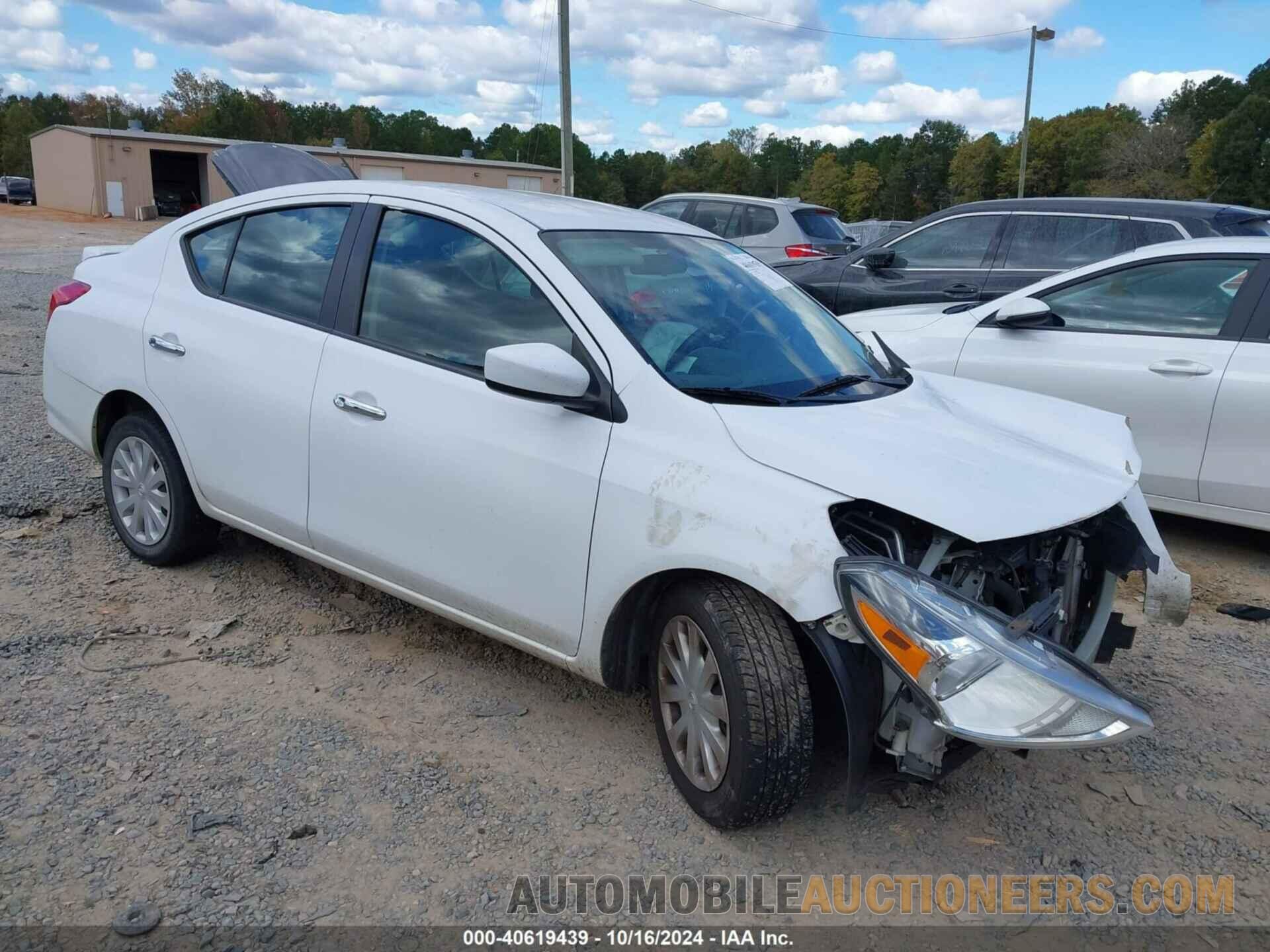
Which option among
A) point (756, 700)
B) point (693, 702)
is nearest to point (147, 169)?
point (693, 702)

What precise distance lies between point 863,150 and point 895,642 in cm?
10269

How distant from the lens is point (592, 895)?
2680 mm

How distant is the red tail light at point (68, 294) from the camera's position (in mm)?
4621

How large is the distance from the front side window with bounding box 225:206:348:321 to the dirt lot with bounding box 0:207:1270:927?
1.26 metres

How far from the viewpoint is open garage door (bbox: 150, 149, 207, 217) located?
1793 inches

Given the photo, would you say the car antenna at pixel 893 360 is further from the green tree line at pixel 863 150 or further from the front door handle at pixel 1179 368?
the green tree line at pixel 863 150

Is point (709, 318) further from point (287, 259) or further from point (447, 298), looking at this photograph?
point (287, 259)

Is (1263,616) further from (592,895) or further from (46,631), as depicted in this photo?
Answer: (46,631)

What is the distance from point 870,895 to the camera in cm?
274

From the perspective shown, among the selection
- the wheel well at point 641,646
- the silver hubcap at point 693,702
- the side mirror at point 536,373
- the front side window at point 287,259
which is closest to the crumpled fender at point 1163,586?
the wheel well at point 641,646

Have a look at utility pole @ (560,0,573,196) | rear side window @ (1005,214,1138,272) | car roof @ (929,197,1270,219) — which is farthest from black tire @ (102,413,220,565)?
utility pole @ (560,0,573,196)

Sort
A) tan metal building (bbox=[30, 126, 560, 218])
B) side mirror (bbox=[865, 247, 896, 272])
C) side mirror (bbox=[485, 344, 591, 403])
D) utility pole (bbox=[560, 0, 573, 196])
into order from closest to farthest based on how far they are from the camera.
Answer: side mirror (bbox=[485, 344, 591, 403]) < side mirror (bbox=[865, 247, 896, 272]) < utility pole (bbox=[560, 0, 573, 196]) < tan metal building (bbox=[30, 126, 560, 218])

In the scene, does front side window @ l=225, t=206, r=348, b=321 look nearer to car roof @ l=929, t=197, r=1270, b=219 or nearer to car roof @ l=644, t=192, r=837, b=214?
car roof @ l=929, t=197, r=1270, b=219

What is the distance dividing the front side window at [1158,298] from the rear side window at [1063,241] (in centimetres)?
192
